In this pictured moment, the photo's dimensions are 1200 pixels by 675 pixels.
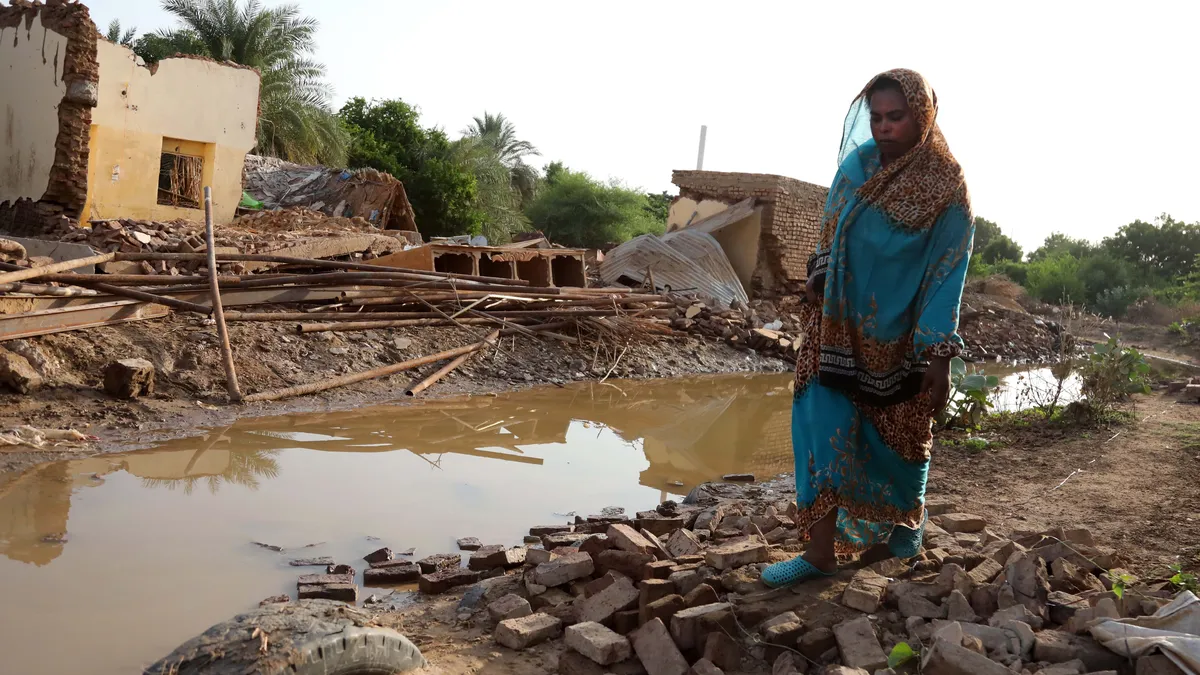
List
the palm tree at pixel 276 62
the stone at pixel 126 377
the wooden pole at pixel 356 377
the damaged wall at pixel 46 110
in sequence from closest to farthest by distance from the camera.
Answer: the stone at pixel 126 377 < the wooden pole at pixel 356 377 < the damaged wall at pixel 46 110 < the palm tree at pixel 276 62

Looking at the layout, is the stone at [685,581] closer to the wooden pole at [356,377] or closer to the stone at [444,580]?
the stone at [444,580]

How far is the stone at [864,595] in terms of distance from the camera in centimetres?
296

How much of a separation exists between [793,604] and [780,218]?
575 inches

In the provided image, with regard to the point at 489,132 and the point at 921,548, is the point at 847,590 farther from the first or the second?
the point at 489,132

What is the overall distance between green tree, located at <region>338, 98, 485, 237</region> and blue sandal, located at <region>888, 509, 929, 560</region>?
20956 millimetres

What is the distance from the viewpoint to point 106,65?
41.5 feet

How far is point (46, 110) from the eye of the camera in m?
12.1

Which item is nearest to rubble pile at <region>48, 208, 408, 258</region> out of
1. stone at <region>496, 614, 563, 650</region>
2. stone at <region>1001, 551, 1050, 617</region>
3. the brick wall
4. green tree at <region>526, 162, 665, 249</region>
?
the brick wall

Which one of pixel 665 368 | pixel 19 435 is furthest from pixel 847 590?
pixel 665 368

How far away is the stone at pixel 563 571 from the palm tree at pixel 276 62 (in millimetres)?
21639

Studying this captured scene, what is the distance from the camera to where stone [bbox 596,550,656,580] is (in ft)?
10.8

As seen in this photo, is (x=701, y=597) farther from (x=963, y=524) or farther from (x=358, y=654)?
(x=963, y=524)

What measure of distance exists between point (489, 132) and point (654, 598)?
33598 mm

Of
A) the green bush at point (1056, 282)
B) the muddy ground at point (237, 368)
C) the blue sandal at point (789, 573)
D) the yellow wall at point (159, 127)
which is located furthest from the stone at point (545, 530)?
the green bush at point (1056, 282)
